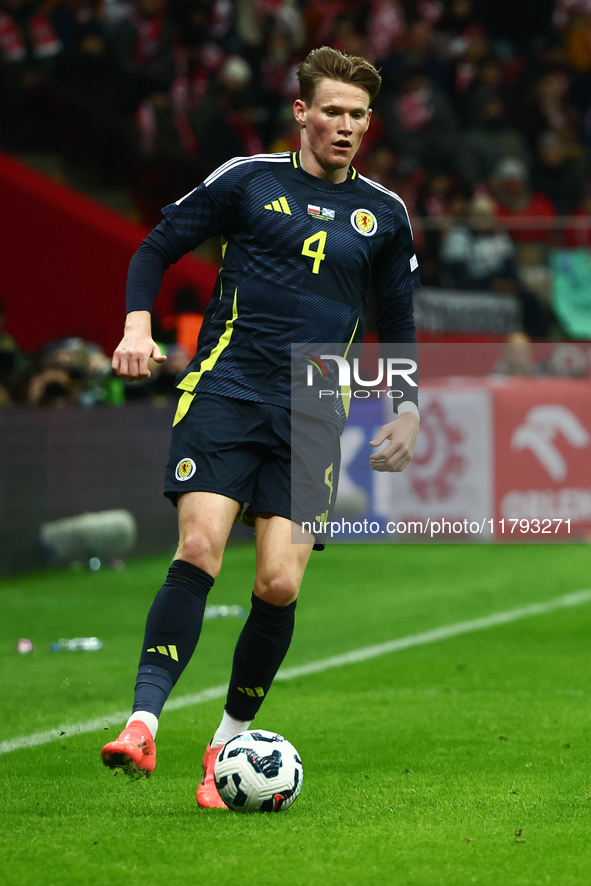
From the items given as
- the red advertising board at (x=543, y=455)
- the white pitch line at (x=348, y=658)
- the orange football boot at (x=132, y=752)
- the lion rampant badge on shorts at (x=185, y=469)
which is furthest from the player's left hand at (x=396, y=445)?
the red advertising board at (x=543, y=455)

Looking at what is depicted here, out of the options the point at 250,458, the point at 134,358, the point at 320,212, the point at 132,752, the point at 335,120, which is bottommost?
the point at 132,752

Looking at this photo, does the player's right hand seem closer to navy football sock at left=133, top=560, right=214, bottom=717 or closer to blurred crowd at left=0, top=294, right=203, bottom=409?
navy football sock at left=133, top=560, right=214, bottom=717

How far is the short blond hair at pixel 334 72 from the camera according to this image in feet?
13.5

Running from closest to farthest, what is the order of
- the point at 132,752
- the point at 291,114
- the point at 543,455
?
the point at 132,752 → the point at 543,455 → the point at 291,114

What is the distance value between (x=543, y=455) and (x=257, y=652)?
28.3 ft

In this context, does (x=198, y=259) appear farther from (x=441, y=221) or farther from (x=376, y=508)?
(x=376, y=508)

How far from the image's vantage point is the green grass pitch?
11.0ft

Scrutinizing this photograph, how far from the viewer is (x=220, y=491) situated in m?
3.92

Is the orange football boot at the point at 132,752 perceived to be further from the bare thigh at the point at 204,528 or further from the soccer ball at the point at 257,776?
the bare thigh at the point at 204,528

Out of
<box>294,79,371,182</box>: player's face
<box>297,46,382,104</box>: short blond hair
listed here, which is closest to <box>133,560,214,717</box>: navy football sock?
<box>294,79,371,182</box>: player's face

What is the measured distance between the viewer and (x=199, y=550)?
388 centimetres

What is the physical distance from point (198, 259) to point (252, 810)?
1214 centimetres

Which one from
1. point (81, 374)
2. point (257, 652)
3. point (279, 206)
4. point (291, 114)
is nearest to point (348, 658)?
point (257, 652)

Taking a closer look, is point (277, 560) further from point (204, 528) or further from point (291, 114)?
point (291, 114)
